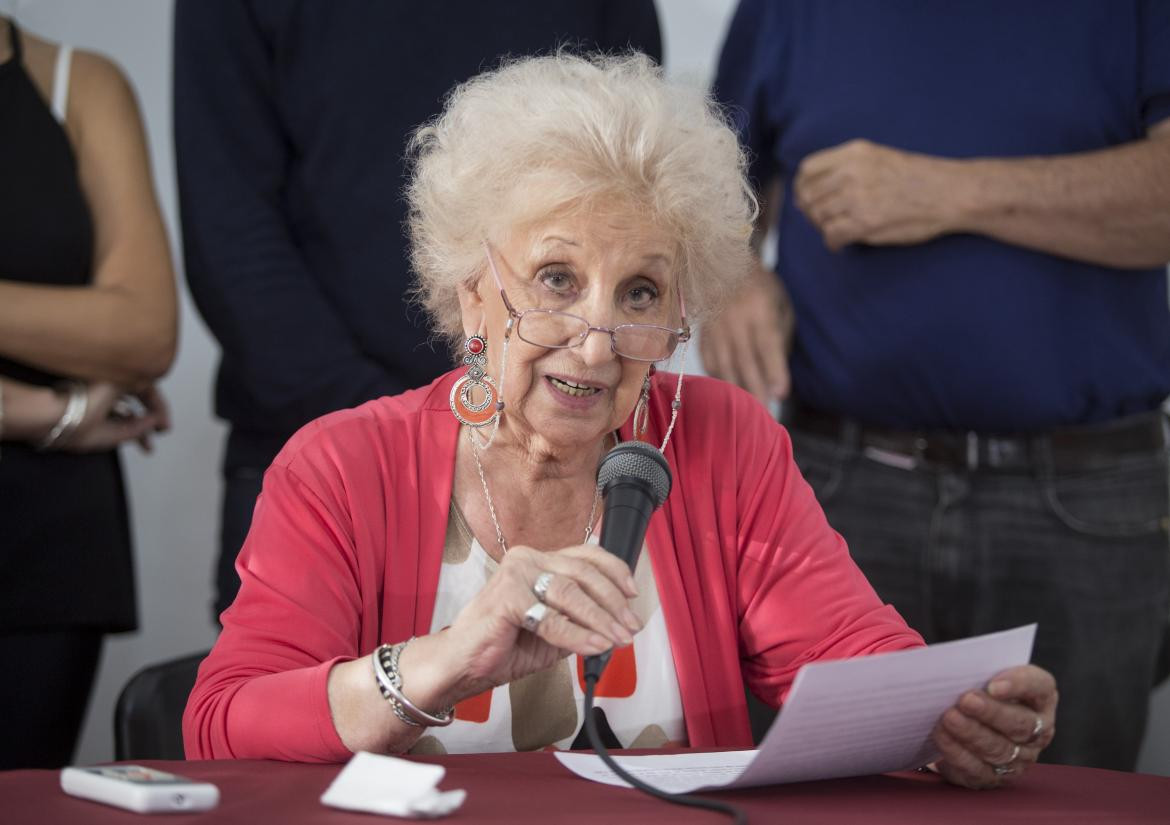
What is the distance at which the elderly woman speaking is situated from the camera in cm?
177

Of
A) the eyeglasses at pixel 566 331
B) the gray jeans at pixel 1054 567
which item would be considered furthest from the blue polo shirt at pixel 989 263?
the eyeglasses at pixel 566 331

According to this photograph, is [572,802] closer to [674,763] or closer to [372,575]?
[674,763]

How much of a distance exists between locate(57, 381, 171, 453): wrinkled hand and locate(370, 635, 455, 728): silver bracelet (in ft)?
3.41

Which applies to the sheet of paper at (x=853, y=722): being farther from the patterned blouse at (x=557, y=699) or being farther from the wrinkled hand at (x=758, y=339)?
the wrinkled hand at (x=758, y=339)

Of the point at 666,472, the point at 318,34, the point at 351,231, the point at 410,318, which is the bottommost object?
the point at 666,472

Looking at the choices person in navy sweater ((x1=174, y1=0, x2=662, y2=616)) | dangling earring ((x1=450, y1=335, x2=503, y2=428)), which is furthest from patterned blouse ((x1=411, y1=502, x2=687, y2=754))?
person in navy sweater ((x1=174, y1=0, x2=662, y2=616))

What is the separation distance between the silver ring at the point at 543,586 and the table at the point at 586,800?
18 cm

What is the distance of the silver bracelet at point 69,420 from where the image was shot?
225cm

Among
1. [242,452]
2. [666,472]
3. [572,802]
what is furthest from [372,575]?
[242,452]

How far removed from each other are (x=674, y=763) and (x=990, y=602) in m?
1.25

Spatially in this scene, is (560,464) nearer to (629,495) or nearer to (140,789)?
(629,495)

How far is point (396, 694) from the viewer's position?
4.75 feet

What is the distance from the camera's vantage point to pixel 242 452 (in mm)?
2629

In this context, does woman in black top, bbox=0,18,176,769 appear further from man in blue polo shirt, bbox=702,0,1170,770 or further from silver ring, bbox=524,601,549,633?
man in blue polo shirt, bbox=702,0,1170,770
